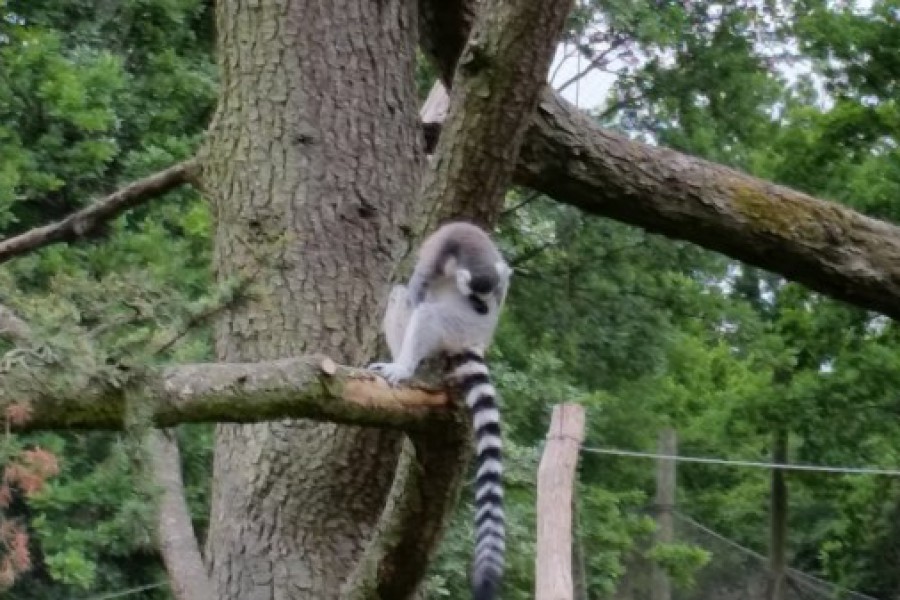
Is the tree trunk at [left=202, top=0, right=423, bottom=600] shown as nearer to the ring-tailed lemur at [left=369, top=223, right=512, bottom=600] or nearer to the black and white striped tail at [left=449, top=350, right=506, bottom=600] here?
the ring-tailed lemur at [left=369, top=223, right=512, bottom=600]

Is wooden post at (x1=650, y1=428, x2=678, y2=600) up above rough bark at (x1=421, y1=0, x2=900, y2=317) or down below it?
below

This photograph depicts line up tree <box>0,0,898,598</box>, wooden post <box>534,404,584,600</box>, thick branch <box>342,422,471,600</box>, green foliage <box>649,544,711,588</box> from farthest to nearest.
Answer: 1. green foliage <box>649,544,711,588</box>
2. wooden post <box>534,404,584,600</box>
3. tree <box>0,0,898,598</box>
4. thick branch <box>342,422,471,600</box>

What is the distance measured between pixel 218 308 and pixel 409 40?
6.88 ft

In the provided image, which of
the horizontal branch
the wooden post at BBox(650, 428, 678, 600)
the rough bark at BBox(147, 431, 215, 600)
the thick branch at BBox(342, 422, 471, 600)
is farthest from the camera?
the wooden post at BBox(650, 428, 678, 600)

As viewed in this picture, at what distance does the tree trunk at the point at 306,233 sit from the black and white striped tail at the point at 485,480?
55 cm

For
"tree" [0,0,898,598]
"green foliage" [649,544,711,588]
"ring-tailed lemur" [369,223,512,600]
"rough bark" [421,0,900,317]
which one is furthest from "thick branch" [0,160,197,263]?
"green foliage" [649,544,711,588]

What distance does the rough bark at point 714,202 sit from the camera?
5629mm

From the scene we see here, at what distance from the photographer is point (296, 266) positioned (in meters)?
5.44

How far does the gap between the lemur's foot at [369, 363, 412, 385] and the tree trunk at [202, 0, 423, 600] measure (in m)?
0.19

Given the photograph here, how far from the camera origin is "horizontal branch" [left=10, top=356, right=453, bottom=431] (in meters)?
3.78

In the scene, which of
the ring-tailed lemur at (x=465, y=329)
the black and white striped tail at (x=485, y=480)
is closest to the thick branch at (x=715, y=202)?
the ring-tailed lemur at (x=465, y=329)

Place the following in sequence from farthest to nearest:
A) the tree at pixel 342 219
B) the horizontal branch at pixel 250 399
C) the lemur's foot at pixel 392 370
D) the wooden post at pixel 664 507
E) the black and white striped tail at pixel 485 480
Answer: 1. the wooden post at pixel 664 507
2. the tree at pixel 342 219
3. the lemur's foot at pixel 392 370
4. the black and white striped tail at pixel 485 480
5. the horizontal branch at pixel 250 399

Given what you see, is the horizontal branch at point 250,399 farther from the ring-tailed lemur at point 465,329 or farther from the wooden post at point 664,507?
the wooden post at point 664,507

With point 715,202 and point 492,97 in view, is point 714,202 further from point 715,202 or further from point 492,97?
point 492,97
